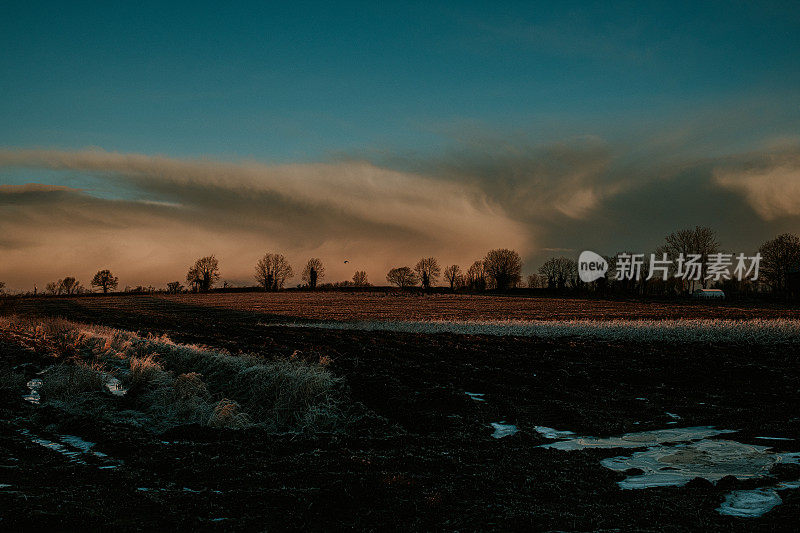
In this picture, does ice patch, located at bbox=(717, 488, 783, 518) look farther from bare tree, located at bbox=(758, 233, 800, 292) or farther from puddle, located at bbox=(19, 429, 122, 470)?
bare tree, located at bbox=(758, 233, 800, 292)

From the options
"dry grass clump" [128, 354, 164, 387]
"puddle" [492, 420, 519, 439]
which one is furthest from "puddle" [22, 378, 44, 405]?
"puddle" [492, 420, 519, 439]

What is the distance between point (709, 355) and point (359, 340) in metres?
13.3

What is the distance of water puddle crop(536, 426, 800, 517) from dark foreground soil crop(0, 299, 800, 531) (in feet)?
0.74

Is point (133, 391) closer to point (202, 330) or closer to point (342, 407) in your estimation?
point (342, 407)

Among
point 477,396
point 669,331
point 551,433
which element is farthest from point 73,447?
point 669,331

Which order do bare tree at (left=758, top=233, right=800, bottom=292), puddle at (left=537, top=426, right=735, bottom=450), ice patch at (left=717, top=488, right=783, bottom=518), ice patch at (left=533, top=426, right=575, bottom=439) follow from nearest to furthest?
ice patch at (left=717, top=488, right=783, bottom=518) < puddle at (left=537, top=426, right=735, bottom=450) < ice patch at (left=533, top=426, right=575, bottom=439) < bare tree at (left=758, top=233, right=800, bottom=292)

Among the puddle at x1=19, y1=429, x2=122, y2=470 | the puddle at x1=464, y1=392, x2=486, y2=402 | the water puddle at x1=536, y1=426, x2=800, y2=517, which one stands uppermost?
the water puddle at x1=536, y1=426, x2=800, y2=517

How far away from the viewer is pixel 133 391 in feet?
39.2

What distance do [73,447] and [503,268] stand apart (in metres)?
120

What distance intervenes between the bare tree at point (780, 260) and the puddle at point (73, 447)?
87.4 meters

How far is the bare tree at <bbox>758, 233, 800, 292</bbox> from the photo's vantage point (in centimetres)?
7688

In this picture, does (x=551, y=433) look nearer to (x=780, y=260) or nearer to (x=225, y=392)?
(x=225, y=392)

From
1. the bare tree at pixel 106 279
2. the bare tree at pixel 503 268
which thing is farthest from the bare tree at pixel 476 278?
the bare tree at pixel 106 279

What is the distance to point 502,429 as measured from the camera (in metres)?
10.2
